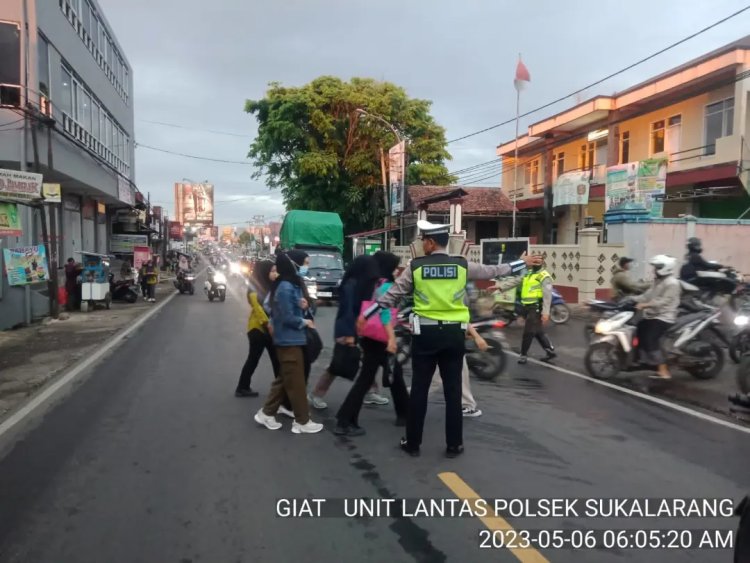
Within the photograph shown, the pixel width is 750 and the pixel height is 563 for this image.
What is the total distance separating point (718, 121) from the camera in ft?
67.8

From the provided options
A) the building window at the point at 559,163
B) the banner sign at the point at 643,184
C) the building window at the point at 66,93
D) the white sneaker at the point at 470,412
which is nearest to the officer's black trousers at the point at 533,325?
the white sneaker at the point at 470,412

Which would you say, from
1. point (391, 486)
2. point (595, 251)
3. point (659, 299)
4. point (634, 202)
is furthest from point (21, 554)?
point (634, 202)

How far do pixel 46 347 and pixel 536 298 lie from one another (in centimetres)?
889

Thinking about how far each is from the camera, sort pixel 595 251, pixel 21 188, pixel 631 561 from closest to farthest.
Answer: pixel 631 561
pixel 21 188
pixel 595 251

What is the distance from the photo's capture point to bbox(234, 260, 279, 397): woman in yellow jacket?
624 cm

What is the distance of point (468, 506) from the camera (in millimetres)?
3977

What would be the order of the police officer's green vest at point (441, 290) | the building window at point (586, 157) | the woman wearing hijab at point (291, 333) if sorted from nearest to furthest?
the police officer's green vest at point (441, 290)
the woman wearing hijab at point (291, 333)
the building window at point (586, 157)

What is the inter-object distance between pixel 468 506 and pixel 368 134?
100ft

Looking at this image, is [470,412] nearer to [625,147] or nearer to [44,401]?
[44,401]

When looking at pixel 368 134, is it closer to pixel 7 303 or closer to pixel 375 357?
pixel 7 303

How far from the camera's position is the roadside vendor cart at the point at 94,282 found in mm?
18109

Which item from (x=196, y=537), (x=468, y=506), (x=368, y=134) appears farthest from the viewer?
(x=368, y=134)

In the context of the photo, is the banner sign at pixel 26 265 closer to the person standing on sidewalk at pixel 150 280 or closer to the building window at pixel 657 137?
the person standing on sidewalk at pixel 150 280

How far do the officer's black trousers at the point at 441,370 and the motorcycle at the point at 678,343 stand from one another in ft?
13.1
